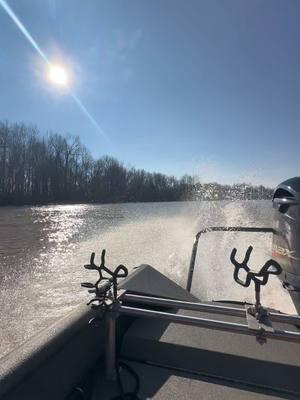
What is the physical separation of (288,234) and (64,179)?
55.3m

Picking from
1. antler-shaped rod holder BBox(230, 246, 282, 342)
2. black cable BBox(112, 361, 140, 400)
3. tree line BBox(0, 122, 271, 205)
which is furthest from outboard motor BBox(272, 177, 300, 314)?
tree line BBox(0, 122, 271, 205)

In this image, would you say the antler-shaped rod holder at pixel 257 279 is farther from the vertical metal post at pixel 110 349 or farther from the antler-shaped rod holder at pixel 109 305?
the vertical metal post at pixel 110 349

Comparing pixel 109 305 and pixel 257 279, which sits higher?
pixel 257 279

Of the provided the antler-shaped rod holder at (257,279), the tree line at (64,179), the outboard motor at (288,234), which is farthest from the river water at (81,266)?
the tree line at (64,179)

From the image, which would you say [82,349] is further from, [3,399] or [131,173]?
[131,173]

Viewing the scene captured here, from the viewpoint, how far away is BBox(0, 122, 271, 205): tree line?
4919 centimetres

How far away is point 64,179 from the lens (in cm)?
5584

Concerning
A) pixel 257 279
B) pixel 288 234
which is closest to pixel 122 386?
pixel 257 279

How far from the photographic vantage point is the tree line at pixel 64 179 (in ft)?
161

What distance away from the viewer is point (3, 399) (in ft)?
3.71

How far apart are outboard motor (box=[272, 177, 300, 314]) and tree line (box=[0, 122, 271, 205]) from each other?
128 feet

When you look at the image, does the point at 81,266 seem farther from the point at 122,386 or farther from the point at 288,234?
the point at 122,386

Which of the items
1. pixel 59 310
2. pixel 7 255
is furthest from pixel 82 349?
pixel 7 255

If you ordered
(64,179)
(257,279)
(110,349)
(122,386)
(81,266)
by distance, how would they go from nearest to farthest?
(257,279) < (122,386) < (110,349) < (81,266) < (64,179)
